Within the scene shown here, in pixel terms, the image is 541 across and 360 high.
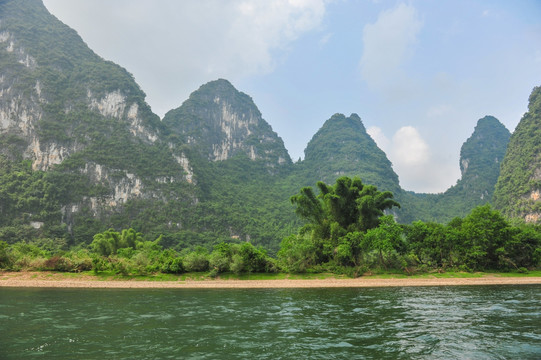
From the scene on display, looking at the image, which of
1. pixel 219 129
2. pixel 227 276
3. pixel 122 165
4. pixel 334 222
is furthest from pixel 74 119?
pixel 334 222

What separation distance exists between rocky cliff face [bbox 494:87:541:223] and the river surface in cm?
9378

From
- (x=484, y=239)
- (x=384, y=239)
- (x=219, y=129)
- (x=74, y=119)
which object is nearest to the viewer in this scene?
(x=384, y=239)

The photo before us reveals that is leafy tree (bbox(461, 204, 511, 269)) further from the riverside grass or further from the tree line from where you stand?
the riverside grass

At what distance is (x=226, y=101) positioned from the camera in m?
196

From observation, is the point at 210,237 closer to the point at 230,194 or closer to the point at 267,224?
the point at 267,224

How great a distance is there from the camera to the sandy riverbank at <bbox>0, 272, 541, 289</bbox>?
28812 mm

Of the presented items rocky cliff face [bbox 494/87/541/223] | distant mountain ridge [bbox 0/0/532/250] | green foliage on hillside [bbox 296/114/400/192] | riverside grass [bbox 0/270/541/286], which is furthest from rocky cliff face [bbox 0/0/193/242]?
rocky cliff face [bbox 494/87/541/223]

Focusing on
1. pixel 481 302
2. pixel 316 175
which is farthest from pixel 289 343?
pixel 316 175

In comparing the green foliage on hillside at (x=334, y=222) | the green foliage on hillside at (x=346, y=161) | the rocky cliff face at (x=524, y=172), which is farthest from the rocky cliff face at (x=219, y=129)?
the green foliage on hillside at (x=334, y=222)

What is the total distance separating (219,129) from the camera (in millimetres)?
190375

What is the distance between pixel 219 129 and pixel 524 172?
500 feet

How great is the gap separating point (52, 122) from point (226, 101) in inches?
4166

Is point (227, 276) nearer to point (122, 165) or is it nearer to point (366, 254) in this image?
point (366, 254)

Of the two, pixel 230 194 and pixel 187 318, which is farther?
pixel 230 194
